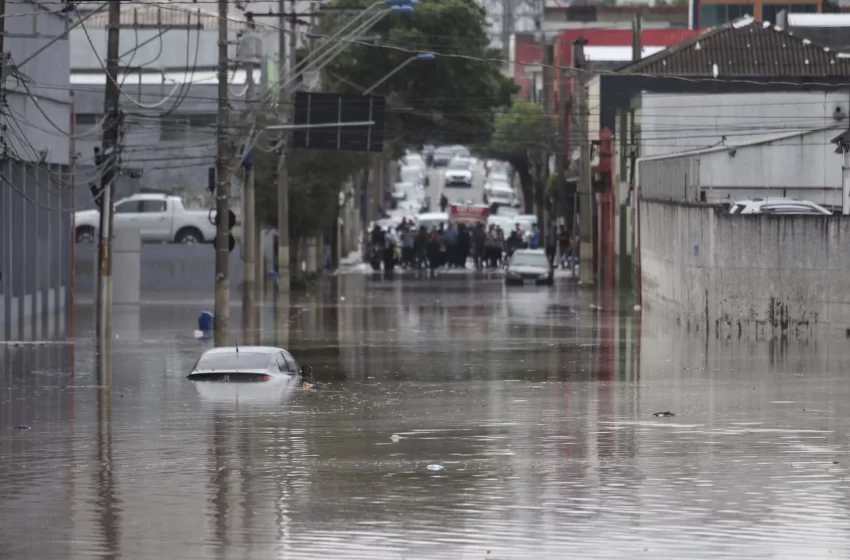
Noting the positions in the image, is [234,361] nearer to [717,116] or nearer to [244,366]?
[244,366]

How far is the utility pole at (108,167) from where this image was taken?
115ft

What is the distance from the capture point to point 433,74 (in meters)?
77.3

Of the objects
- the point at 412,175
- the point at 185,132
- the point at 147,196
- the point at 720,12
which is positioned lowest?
the point at 147,196

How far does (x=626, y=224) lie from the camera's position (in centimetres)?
5991

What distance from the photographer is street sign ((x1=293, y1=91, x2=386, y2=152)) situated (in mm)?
47500

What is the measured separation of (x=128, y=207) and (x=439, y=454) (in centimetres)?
4229

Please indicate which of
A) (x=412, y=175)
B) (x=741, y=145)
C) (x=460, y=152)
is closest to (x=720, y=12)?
(x=741, y=145)

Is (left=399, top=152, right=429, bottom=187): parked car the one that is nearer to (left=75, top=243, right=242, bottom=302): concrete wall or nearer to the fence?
(left=75, top=243, right=242, bottom=302): concrete wall

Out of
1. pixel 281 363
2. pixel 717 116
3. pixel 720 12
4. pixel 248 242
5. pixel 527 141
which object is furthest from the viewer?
pixel 720 12

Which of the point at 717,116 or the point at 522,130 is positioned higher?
the point at 522,130

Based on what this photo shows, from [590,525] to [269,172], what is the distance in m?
43.3

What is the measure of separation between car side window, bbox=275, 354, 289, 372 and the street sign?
2081cm

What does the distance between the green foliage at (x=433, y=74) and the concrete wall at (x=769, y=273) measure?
38.0 m

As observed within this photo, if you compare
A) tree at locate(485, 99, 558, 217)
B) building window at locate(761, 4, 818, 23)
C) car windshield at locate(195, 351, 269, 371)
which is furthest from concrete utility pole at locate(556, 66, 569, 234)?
car windshield at locate(195, 351, 269, 371)
